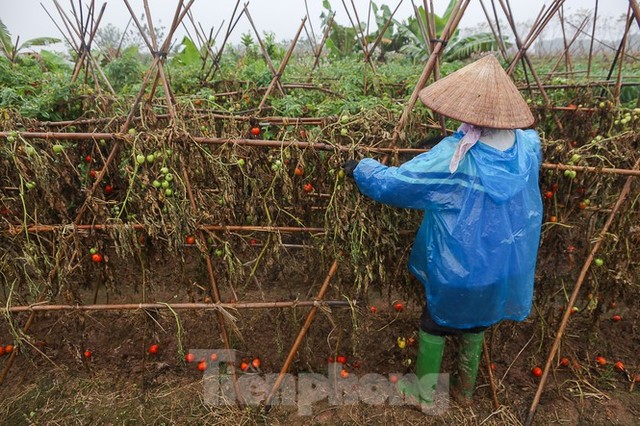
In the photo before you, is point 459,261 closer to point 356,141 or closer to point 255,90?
point 356,141

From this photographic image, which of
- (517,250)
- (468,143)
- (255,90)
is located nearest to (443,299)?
(517,250)

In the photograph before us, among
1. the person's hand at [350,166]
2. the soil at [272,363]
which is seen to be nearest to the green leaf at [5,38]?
the soil at [272,363]

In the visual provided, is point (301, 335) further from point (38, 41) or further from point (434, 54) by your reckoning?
point (38, 41)

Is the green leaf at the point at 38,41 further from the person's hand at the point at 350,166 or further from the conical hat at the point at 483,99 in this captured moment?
the conical hat at the point at 483,99

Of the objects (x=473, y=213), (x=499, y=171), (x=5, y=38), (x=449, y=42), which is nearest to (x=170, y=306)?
(x=473, y=213)

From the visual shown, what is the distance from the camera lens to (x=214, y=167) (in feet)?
6.62

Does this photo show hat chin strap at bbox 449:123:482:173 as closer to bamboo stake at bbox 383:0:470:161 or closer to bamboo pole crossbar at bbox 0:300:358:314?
bamboo stake at bbox 383:0:470:161

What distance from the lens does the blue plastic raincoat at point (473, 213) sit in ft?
5.69

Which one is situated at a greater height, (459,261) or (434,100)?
(434,100)

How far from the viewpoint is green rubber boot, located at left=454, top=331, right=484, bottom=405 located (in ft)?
7.30

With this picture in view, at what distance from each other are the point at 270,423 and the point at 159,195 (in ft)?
4.67

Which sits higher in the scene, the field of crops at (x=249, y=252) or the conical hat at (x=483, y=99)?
the conical hat at (x=483, y=99)

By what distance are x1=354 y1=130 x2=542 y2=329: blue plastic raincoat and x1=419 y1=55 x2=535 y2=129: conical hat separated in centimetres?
12

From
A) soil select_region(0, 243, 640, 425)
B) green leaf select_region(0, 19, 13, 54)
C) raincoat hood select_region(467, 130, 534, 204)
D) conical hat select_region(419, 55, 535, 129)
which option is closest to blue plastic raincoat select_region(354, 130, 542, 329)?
raincoat hood select_region(467, 130, 534, 204)
